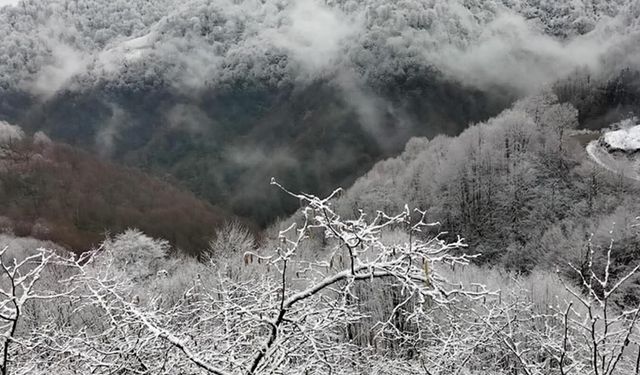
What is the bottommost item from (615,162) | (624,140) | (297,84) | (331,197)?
(297,84)

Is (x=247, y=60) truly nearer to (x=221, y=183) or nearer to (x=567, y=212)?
(x=221, y=183)

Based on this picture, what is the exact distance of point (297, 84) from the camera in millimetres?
176000

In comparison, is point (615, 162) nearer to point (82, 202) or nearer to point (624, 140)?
point (624, 140)

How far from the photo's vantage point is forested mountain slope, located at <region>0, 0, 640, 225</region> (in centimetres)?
13025

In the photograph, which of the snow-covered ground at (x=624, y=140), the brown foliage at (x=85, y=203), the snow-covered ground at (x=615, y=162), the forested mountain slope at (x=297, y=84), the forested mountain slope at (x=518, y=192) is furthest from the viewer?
the forested mountain slope at (x=297, y=84)

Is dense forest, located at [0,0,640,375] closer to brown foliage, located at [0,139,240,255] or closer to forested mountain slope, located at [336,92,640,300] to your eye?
forested mountain slope, located at [336,92,640,300]

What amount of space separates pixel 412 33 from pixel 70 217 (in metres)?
132

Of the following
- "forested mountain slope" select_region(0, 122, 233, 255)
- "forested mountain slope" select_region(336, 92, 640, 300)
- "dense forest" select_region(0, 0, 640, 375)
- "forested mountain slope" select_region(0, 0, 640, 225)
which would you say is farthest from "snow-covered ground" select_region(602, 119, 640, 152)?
"forested mountain slope" select_region(0, 122, 233, 255)

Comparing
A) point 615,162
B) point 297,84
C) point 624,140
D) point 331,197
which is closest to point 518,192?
point 615,162

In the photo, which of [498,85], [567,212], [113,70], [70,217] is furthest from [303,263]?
[113,70]

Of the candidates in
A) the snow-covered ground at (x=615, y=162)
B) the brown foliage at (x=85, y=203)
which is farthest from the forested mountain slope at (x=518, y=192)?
the brown foliage at (x=85, y=203)

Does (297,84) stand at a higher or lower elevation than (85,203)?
higher

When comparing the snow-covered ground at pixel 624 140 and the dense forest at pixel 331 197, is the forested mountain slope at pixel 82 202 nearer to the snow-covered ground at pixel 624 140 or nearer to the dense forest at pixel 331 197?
the dense forest at pixel 331 197

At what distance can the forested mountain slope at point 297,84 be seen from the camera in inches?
5128
